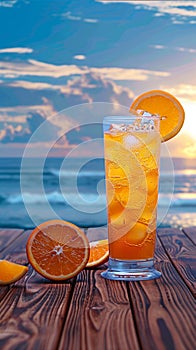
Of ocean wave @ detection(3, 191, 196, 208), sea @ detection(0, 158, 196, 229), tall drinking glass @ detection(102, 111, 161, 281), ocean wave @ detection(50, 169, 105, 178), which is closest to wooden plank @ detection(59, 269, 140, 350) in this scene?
tall drinking glass @ detection(102, 111, 161, 281)

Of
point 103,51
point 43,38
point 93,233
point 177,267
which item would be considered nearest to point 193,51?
point 103,51

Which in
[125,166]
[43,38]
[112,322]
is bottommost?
[112,322]

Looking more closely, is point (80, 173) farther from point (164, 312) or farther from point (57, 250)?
point (164, 312)

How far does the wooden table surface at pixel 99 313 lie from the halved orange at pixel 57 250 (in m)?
0.05

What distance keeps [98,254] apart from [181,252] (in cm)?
49

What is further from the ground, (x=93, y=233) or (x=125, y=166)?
(x=125, y=166)

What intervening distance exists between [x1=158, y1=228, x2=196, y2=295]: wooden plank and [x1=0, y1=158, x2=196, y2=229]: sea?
6.64m

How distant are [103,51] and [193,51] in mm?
2672

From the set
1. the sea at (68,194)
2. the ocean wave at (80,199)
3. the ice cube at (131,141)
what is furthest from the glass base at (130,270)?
the ocean wave at (80,199)

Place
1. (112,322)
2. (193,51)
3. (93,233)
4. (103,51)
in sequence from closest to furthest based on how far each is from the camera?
1. (112,322)
2. (93,233)
3. (193,51)
4. (103,51)

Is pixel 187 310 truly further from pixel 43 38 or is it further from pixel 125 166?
pixel 43 38

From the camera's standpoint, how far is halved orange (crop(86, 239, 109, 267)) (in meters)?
2.63

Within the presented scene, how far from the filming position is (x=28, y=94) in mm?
18484

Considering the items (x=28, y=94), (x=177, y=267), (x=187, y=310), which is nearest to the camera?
(x=187, y=310)
